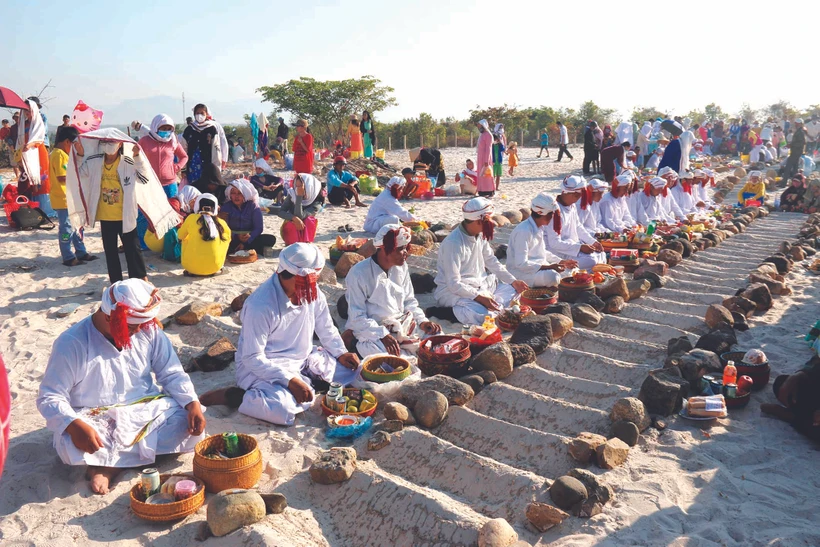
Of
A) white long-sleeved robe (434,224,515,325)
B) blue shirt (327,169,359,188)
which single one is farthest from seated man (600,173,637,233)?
blue shirt (327,169,359,188)

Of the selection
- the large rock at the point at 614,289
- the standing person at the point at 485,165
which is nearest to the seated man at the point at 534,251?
the large rock at the point at 614,289

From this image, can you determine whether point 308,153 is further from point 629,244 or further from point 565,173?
point 565,173

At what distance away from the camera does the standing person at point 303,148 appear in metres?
12.9

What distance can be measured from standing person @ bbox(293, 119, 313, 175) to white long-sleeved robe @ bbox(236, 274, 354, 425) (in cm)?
870

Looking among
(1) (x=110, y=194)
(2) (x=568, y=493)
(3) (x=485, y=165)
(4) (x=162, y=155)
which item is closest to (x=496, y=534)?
(2) (x=568, y=493)

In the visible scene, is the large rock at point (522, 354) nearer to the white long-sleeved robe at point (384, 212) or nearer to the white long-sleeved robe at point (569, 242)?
the white long-sleeved robe at point (569, 242)

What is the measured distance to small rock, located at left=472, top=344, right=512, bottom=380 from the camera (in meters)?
4.97

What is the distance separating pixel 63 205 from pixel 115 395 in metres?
4.88

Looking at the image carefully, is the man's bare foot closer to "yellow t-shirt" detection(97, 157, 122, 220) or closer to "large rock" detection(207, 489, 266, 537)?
"large rock" detection(207, 489, 266, 537)

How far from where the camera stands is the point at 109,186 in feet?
21.5

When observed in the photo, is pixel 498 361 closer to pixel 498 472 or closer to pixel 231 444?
pixel 498 472

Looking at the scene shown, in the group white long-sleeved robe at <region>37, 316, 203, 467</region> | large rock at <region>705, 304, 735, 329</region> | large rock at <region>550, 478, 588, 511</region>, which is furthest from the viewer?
large rock at <region>705, 304, 735, 329</region>

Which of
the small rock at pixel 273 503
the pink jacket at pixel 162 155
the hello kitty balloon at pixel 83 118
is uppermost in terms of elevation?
the hello kitty balloon at pixel 83 118

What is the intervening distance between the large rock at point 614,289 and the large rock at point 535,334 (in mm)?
1490
